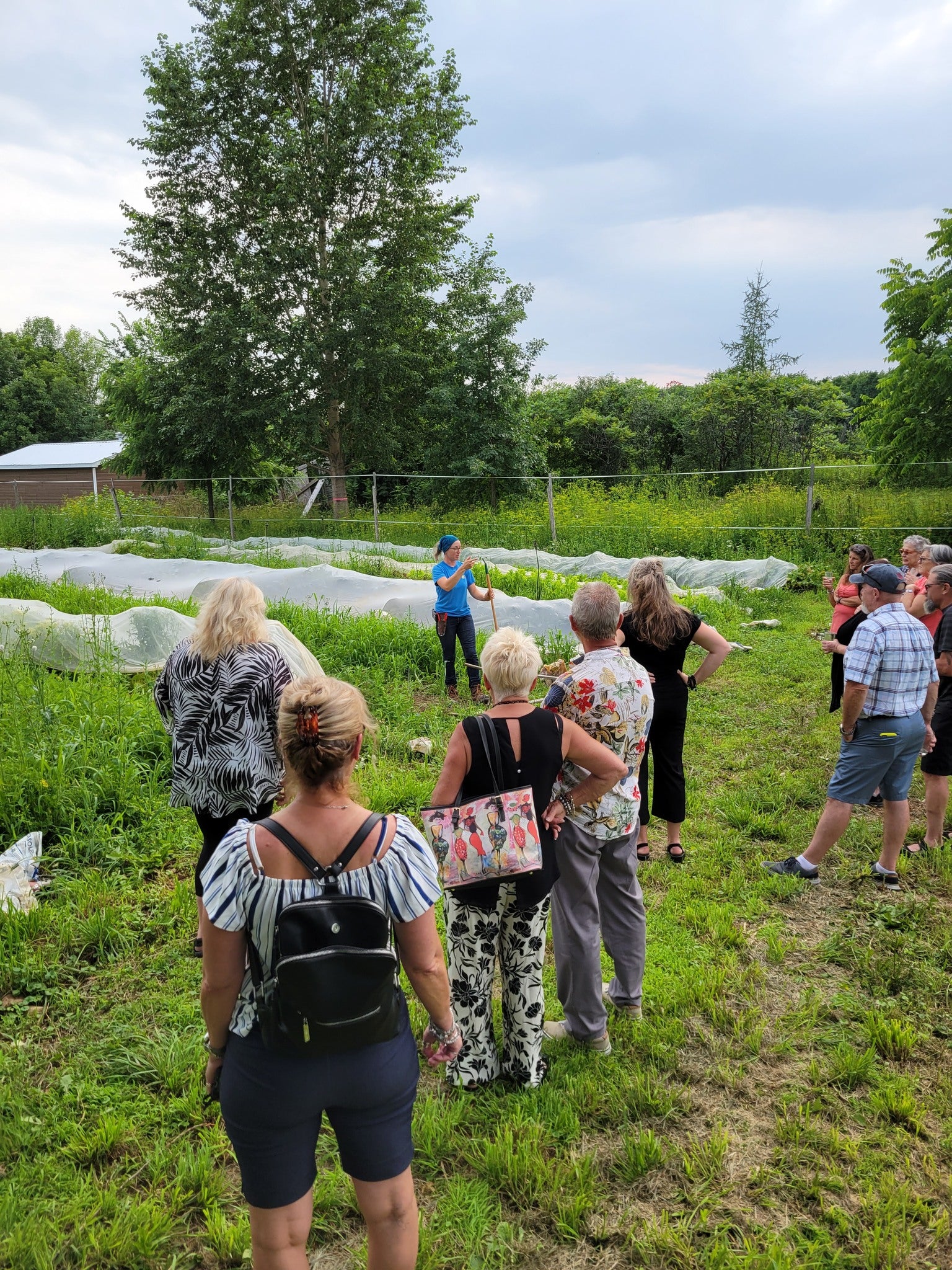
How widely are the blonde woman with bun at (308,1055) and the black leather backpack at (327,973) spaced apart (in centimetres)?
4

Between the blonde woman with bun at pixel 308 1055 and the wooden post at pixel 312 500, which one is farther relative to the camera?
the wooden post at pixel 312 500

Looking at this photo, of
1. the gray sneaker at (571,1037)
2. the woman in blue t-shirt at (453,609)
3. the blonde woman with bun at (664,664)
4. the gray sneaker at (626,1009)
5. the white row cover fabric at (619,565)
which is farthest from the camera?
the white row cover fabric at (619,565)

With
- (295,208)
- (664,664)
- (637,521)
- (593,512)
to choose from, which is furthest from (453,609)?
(295,208)

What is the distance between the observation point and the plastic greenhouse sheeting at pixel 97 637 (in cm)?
620

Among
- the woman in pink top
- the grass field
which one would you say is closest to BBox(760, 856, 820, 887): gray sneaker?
the woman in pink top

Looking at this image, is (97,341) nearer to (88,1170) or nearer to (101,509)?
(101,509)

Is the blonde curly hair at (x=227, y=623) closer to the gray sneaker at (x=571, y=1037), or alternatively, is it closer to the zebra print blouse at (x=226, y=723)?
the zebra print blouse at (x=226, y=723)

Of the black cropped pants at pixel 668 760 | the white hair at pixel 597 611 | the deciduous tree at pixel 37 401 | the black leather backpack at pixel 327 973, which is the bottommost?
the black cropped pants at pixel 668 760

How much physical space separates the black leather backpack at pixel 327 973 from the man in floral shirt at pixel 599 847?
1.30m

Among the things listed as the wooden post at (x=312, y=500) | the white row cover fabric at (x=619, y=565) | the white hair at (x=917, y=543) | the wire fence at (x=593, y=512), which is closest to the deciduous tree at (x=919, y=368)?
the wire fence at (x=593, y=512)

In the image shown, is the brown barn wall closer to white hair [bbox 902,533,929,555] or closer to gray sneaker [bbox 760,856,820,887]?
white hair [bbox 902,533,929,555]

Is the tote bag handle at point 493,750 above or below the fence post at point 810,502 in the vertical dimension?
below

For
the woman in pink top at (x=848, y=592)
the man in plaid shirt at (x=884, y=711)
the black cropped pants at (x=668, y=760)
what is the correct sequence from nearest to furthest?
the man in plaid shirt at (x=884, y=711) → the black cropped pants at (x=668, y=760) → the woman in pink top at (x=848, y=592)

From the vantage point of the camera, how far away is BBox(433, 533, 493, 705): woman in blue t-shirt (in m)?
6.76
